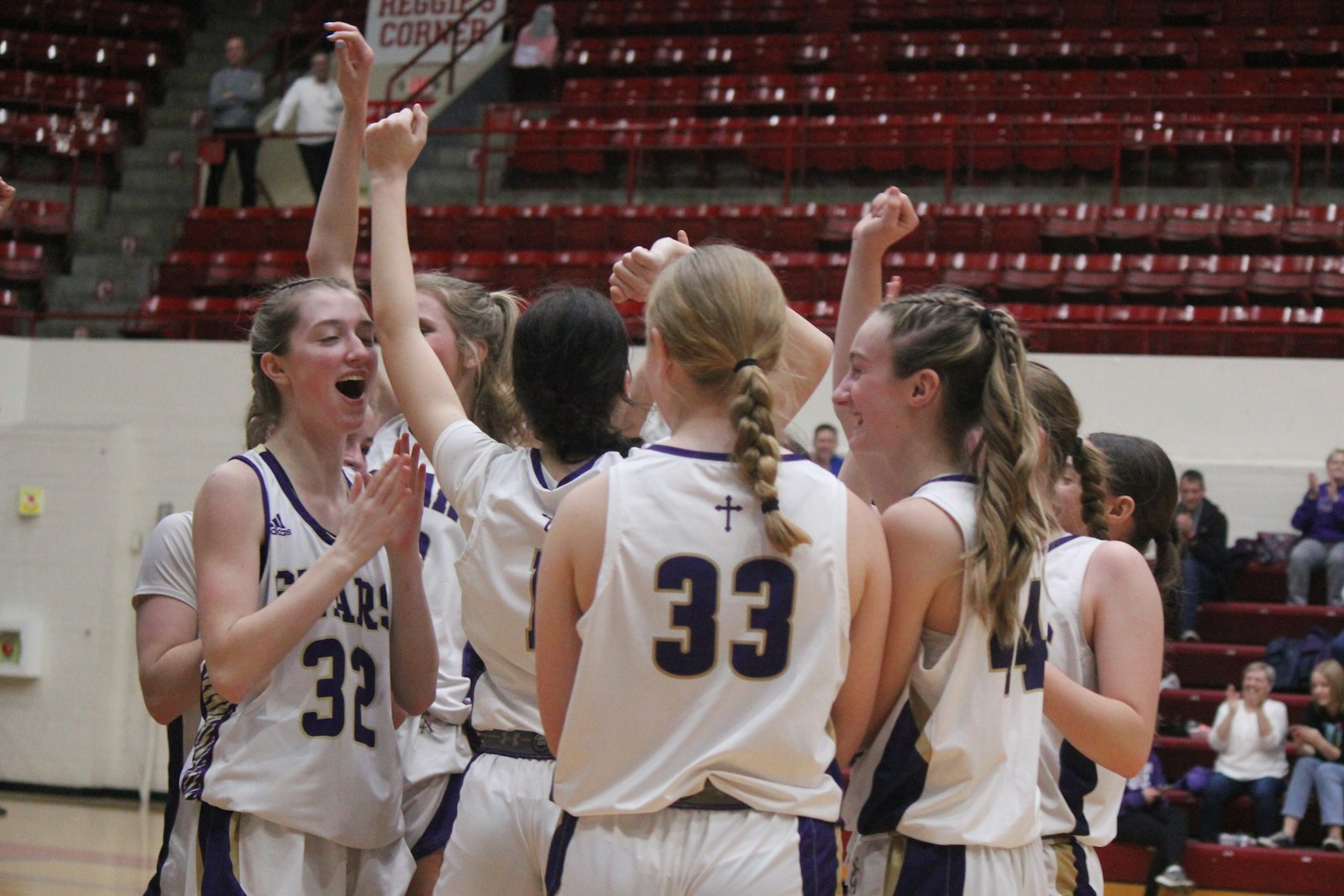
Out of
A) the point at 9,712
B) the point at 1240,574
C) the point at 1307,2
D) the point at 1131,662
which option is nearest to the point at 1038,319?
the point at 1240,574

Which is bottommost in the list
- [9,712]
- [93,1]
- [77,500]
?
[9,712]

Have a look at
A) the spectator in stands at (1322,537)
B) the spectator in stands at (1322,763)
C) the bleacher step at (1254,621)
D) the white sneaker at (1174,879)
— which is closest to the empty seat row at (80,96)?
the bleacher step at (1254,621)

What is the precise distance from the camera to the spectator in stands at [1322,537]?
9492 mm

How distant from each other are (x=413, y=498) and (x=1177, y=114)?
1304 cm

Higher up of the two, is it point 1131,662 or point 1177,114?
point 1177,114

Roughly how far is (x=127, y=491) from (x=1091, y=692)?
947cm

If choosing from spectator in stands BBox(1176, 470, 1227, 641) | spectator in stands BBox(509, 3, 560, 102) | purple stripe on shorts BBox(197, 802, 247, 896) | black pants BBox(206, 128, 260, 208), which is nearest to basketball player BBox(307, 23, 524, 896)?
purple stripe on shorts BBox(197, 802, 247, 896)

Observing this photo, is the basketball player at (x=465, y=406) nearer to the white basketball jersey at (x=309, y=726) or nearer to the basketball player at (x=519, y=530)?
the white basketball jersey at (x=309, y=726)

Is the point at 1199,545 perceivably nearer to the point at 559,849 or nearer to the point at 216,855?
the point at 216,855

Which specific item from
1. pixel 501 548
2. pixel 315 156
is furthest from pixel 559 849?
pixel 315 156

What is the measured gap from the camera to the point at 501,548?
2369mm

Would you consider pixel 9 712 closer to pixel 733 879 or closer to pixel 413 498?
pixel 413 498

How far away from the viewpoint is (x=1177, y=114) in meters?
14.0

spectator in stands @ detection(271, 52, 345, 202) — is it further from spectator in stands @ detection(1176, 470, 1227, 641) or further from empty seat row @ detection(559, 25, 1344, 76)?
spectator in stands @ detection(1176, 470, 1227, 641)
